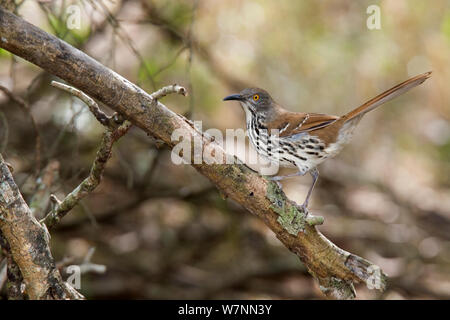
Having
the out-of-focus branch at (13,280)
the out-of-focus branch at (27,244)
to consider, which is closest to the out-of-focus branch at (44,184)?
the out-of-focus branch at (13,280)

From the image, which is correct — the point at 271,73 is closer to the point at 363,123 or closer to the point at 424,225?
the point at 363,123

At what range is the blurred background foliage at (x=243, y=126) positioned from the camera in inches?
229

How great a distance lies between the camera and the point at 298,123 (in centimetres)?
394

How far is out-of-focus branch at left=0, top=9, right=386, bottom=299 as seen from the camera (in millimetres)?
2613

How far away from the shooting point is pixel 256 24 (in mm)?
6805

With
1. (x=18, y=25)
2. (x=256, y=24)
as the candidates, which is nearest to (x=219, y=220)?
(x=256, y=24)

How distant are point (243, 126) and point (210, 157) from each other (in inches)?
168

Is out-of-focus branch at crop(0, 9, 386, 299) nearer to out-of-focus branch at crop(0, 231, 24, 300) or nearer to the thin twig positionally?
the thin twig

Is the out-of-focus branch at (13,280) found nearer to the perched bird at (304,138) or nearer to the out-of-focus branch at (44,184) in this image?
the out-of-focus branch at (44,184)

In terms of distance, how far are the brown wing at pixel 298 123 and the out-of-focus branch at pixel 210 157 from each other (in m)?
0.83

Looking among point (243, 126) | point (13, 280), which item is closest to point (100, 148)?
point (13, 280)

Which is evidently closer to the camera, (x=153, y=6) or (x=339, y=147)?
(x=339, y=147)

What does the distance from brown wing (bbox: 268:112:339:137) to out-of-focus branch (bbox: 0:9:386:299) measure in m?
0.83
